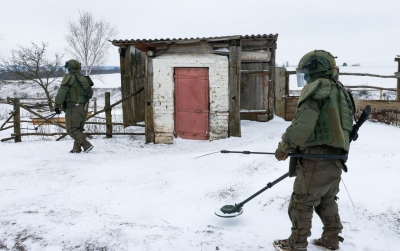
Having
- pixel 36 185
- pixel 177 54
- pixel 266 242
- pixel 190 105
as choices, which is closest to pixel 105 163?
pixel 36 185

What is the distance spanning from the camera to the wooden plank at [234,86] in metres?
8.47

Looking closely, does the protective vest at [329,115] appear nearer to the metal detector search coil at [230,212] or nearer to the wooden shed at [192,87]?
the metal detector search coil at [230,212]

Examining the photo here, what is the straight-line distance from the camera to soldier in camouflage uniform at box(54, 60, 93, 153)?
7.35 metres

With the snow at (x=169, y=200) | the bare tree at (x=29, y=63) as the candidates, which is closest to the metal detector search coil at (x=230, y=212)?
the snow at (x=169, y=200)

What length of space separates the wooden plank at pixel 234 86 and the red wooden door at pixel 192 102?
64 centimetres

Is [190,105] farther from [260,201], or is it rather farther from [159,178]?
[260,201]

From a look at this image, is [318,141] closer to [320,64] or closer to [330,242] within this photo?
[320,64]

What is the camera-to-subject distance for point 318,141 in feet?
A: 9.58

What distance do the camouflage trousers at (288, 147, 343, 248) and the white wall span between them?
5650 mm

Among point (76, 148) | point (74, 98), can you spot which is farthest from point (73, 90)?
point (76, 148)

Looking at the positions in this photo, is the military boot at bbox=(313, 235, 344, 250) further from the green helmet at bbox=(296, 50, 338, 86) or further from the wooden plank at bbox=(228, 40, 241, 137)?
the wooden plank at bbox=(228, 40, 241, 137)

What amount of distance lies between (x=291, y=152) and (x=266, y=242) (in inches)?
41.6

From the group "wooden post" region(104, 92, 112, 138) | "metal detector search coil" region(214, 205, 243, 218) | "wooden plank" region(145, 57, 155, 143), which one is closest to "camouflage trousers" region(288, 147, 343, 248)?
"metal detector search coil" region(214, 205, 243, 218)

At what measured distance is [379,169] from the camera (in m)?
5.42
